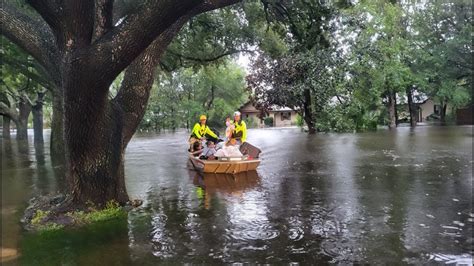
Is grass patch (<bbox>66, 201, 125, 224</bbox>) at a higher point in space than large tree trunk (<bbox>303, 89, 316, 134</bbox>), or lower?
lower

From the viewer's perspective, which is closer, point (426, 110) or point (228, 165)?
point (228, 165)

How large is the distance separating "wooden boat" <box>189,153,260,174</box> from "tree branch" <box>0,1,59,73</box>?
629 cm

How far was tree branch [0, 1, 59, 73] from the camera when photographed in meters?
8.10

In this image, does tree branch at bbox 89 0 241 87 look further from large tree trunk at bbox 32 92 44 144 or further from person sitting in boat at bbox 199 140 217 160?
large tree trunk at bbox 32 92 44 144

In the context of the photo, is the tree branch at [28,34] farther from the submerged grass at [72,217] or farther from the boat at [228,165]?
the boat at [228,165]

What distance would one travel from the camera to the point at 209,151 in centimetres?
1506

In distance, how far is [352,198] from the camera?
33.1 feet

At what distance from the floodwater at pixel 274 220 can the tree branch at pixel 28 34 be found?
3.06 metres

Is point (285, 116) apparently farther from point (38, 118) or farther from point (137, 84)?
point (137, 84)

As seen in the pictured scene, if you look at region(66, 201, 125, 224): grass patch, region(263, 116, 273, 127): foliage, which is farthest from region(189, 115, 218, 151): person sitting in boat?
region(263, 116, 273, 127): foliage

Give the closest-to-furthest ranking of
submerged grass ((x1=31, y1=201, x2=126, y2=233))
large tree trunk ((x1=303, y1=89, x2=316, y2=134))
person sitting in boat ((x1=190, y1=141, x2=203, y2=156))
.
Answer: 1. submerged grass ((x1=31, y1=201, x2=126, y2=233))
2. person sitting in boat ((x1=190, y1=141, x2=203, y2=156))
3. large tree trunk ((x1=303, y1=89, x2=316, y2=134))

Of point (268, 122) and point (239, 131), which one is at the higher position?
point (268, 122)

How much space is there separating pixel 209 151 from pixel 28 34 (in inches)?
304

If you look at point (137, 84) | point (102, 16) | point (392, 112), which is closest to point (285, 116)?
point (392, 112)
